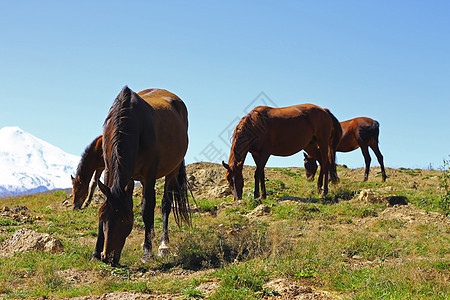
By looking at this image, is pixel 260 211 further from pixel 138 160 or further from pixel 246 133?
pixel 138 160

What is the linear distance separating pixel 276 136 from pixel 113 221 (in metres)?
8.21

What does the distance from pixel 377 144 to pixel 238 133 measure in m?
8.13

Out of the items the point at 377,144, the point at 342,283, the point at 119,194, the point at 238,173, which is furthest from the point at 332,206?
the point at 377,144

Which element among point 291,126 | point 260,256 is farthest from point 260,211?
point 260,256

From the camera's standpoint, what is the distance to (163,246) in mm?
6746

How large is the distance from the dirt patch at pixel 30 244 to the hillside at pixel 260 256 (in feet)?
0.07

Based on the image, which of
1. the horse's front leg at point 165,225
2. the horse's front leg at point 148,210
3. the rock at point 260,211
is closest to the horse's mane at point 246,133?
the rock at point 260,211

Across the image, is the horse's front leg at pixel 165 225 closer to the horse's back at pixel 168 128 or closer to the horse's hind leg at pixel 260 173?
the horse's back at pixel 168 128

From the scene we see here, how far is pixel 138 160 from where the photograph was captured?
6.21 meters

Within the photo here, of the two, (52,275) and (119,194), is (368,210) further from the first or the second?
(52,275)

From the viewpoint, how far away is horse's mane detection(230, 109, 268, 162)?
12.1m

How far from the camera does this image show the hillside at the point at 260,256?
4.44 meters

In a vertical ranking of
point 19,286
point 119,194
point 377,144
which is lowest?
point 19,286

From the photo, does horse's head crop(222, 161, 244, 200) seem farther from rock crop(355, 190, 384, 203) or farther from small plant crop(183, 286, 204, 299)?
small plant crop(183, 286, 204, 299)
